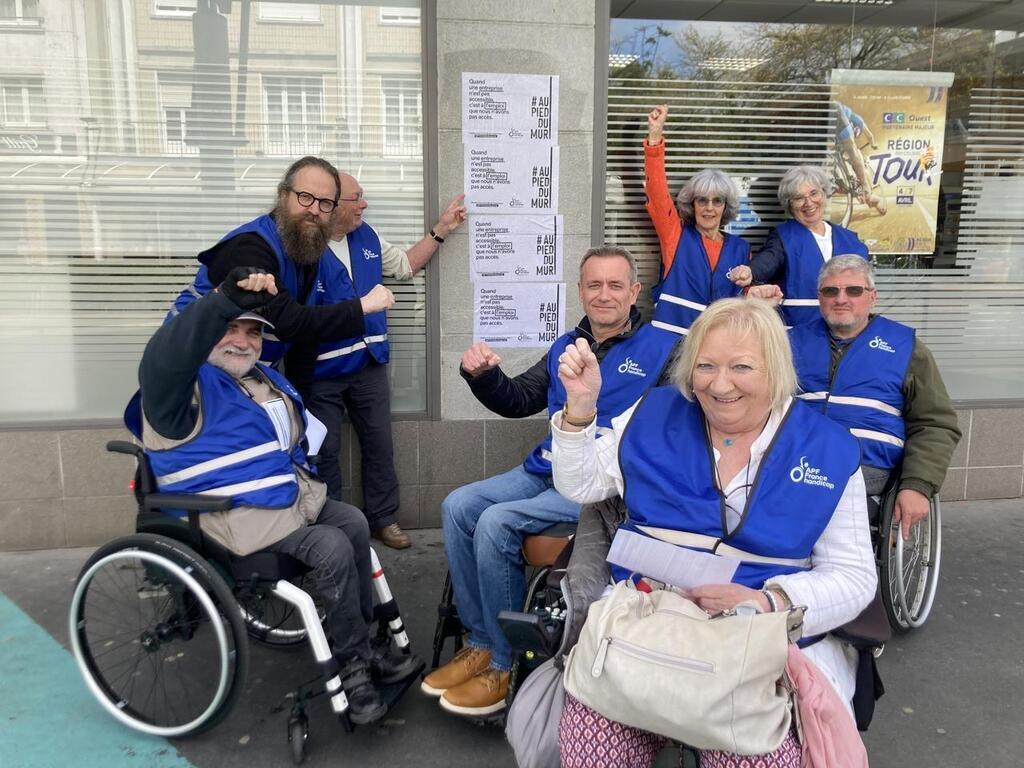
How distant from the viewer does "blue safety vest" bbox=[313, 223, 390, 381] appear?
3.83m

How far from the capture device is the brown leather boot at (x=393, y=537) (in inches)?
168

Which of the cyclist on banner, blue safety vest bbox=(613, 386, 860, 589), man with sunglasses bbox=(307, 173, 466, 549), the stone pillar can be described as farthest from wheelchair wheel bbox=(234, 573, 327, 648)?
the cyclist on banner

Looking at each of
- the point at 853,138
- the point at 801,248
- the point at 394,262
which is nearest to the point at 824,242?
Answer: the point at 801,248

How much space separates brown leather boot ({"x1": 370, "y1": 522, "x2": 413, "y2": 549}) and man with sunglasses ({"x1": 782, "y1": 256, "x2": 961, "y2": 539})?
214 centimetres

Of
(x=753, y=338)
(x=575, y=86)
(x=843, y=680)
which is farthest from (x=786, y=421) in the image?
(x=575, y=86)

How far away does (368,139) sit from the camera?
172 inches

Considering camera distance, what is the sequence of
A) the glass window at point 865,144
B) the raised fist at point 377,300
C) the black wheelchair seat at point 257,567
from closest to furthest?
the black wheelchair seat at point 257,567, the raised fist at point 377,300, the glass window at point 865,144

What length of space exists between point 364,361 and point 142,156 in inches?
60.1

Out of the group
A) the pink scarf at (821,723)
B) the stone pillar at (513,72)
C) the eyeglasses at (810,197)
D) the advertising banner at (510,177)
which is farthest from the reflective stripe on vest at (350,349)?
the pink scarf at (821,723)

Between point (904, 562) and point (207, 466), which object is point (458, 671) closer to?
point (207, 466)

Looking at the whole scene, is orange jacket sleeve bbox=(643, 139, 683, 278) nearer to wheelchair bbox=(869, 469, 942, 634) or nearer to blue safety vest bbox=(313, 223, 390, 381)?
blue safety vest bbox=(313, 223, 390, 381)

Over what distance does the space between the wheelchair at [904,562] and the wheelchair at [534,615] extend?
121 cm

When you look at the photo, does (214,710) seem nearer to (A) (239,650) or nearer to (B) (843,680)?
(A) (239,650)

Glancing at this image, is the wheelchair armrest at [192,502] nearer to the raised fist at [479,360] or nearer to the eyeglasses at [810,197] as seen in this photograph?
the raised fist at [479,360]
